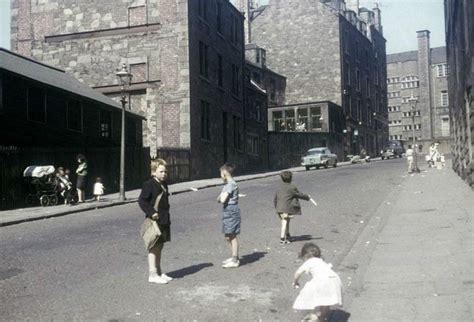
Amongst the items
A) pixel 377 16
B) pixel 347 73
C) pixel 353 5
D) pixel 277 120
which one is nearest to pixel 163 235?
pixel 277 120

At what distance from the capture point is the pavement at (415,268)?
5215 millimetres

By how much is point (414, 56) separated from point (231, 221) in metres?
88.9

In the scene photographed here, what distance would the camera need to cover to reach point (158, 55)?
2978 centimetres

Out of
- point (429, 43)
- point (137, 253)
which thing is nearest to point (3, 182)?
point (137, 253)

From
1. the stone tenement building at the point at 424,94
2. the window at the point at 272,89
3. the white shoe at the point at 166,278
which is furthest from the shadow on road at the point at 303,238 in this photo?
the stone tenement building at the point at 424,94

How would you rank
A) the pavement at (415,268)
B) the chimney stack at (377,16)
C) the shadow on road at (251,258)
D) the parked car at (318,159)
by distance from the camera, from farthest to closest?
the chimney stack at (377,16) → the parked car at (318,159) → the shadow on road at (251,258) → the pavement at (415,268)

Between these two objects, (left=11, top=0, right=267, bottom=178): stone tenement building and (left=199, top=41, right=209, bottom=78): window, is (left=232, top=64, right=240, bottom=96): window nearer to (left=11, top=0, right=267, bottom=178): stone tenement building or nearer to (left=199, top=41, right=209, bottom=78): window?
(left=11, top=0, right=267, bottom=178): stone tenement building

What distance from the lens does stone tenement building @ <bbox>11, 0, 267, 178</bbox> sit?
29.0m

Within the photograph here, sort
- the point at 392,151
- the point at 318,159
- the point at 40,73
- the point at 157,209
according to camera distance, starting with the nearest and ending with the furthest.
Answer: the point at 157,209
the point at 40,73
the point at 318,159
the point at 392,151

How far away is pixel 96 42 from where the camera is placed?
31.3 metres

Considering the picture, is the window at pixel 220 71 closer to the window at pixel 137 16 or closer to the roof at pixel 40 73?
the window at pixel 137 16

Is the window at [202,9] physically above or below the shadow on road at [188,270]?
above

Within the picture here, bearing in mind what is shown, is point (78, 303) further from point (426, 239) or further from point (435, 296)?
point (426, 239)

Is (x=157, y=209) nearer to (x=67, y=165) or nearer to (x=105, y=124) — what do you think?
(x=67, y=165)
